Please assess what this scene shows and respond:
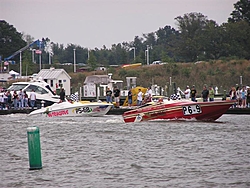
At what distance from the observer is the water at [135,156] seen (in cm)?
1434

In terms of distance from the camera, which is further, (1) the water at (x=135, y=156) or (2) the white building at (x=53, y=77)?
(2) the white building at (x=53, y=77)

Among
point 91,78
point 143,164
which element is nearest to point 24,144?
point 143,164

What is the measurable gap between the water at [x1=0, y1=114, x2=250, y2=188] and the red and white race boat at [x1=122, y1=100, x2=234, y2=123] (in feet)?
1.27

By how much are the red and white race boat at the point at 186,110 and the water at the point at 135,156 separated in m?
0.39

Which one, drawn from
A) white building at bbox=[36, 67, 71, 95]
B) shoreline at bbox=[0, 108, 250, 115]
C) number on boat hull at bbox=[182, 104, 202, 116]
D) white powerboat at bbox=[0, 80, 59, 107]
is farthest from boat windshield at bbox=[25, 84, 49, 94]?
number on boat hull at bbox=[182, 104, 202, 116]

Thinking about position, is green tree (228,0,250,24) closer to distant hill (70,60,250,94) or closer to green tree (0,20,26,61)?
distant hill (70,60,250,94)

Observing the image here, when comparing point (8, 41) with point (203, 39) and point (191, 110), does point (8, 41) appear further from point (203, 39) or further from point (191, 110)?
point (191, 110)

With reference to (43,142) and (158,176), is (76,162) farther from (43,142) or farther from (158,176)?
(43,142)

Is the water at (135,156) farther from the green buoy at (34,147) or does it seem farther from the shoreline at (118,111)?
the shoreline at (118,111)

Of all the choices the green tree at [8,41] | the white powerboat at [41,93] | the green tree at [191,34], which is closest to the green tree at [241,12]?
the green tree at [191,34]

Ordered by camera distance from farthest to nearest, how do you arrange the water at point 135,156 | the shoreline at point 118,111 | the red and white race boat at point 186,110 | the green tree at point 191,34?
the green tree at point 191,34, the shoreline at point 118,111, the red and white race boat at point 186,110, the water at point 135,156

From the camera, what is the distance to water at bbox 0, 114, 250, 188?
1434 cm

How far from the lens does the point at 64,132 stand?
2672cm

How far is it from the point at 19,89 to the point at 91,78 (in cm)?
1504
